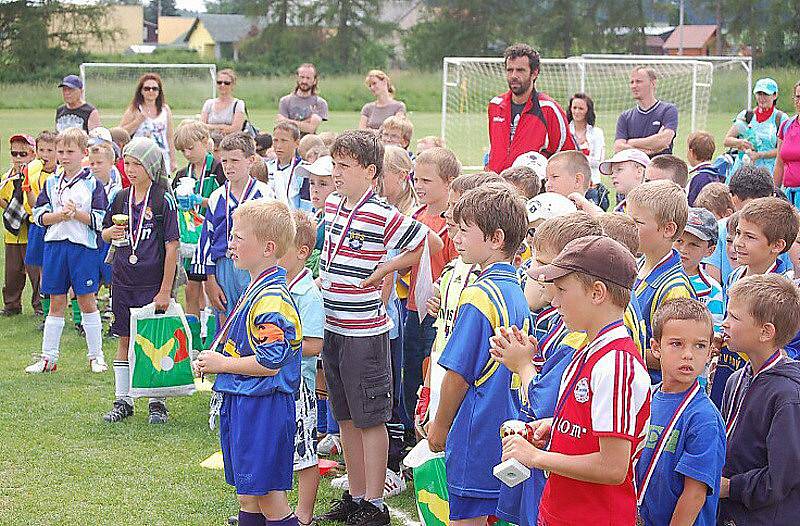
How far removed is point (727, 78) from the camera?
2944 cm

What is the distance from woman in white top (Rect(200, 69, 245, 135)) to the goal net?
951cm

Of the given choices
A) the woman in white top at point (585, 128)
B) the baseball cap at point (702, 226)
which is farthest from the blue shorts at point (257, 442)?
the woman in white top at point (585, 128)

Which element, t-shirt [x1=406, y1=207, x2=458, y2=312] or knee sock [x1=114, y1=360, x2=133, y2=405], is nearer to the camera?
t-shirt [x1=406, y1=207, x2=458, y2=312]

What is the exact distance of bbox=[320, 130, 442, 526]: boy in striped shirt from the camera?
5.20 metres

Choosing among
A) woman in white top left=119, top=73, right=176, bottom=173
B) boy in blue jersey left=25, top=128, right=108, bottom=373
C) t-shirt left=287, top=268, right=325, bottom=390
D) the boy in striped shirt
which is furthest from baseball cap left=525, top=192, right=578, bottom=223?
woman in white top left=119, top=73, right=176, bottom=173

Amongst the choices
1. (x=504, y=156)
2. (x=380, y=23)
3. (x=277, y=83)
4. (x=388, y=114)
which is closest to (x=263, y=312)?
(x=504, y=156)

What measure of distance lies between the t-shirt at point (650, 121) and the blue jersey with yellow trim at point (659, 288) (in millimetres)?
6165

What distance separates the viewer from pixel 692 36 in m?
72.1

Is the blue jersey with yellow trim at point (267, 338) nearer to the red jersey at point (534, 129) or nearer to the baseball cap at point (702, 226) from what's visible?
the baseball cap at point (702, 226)

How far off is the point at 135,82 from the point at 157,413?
22.6m

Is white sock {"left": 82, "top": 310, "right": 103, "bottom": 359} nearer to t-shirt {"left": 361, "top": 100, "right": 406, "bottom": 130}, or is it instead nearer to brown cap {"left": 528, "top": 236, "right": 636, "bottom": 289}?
t-shirt {"left": 361, "top": 100, "right": 406, "bottom": 130}

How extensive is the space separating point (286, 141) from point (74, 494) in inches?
153

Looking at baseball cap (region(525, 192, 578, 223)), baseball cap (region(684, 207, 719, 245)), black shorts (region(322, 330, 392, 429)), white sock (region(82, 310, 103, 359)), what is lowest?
white sock (region(82, 310, 103, 359))

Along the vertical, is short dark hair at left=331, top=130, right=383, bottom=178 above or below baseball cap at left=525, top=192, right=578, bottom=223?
above
